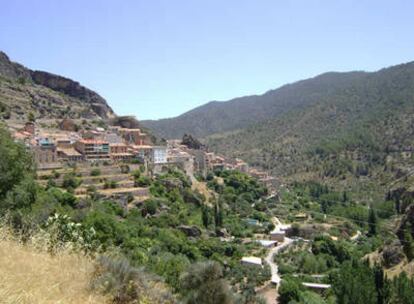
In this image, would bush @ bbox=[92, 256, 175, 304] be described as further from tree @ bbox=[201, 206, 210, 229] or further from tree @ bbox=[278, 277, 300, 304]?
tree @ bbox=[201, 206, 210, 229]

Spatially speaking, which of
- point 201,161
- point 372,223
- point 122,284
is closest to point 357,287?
point 122,284

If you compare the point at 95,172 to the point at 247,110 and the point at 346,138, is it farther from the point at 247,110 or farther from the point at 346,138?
the point at 247,110

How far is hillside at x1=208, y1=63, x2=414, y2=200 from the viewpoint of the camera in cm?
7325

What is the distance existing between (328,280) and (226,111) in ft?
479

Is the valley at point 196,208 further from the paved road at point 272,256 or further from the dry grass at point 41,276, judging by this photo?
the paved road at point 272,256

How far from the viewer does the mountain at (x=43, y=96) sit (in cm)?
5104

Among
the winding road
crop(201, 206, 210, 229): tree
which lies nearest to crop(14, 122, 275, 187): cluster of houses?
crop(201, 206, 210, 229): tree

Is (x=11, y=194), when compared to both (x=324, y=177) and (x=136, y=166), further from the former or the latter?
(x=324, y=177)

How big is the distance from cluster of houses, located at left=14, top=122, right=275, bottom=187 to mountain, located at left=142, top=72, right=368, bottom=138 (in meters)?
85.4

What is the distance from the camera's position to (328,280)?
2878 centimetres

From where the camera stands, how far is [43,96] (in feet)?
192

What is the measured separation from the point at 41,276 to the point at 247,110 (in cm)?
16452

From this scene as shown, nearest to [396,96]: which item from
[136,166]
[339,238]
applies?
[339,238]

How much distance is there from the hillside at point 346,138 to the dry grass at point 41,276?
63.5 metres
